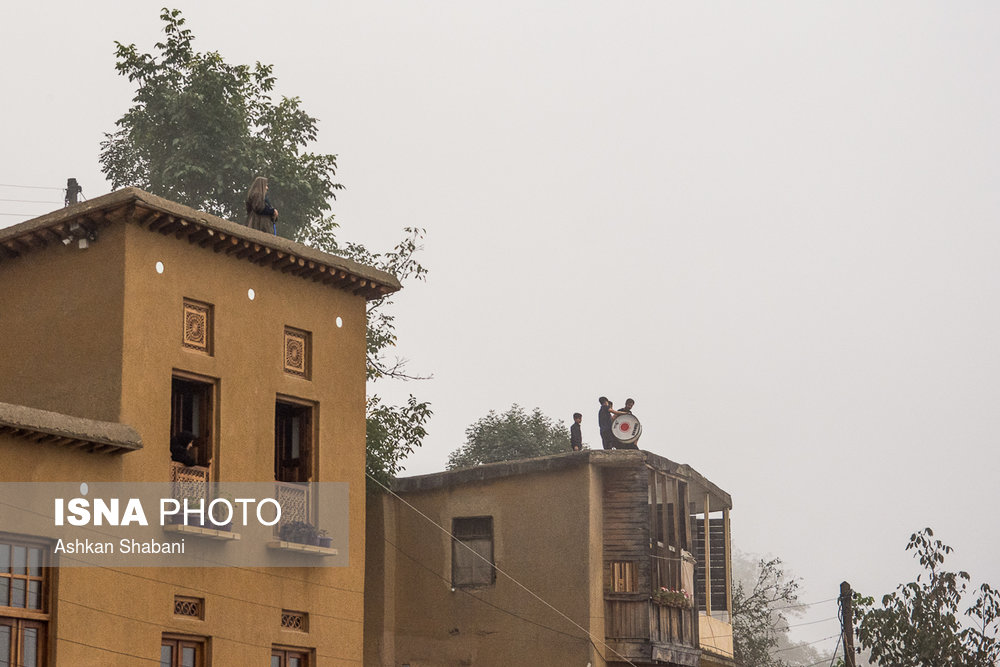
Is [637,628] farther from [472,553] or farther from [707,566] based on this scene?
[707,566]

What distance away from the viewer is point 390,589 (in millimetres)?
28609

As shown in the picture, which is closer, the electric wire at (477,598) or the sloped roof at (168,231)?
the sloped roof at (168,231)

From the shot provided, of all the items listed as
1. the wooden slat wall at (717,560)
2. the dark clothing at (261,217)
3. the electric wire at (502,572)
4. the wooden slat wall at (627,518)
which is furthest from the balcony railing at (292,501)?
the wooden slat wall at (717,560)

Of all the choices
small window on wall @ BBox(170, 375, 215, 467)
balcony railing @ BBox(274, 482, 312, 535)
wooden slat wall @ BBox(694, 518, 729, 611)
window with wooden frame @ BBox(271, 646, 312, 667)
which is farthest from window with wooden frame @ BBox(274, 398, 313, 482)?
wooden slat wall @ BBox(694, 518, 729, 611)

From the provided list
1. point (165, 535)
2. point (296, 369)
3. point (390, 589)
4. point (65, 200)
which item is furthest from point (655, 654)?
point (65, 200)

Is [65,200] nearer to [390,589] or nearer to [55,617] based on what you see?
[390,589]

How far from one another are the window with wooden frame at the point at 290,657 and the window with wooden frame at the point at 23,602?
4.20 m

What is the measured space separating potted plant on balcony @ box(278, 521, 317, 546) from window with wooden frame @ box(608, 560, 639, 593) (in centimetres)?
786

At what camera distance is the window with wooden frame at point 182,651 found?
747 inches

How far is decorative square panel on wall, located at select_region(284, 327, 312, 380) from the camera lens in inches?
866

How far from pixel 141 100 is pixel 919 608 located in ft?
74.9

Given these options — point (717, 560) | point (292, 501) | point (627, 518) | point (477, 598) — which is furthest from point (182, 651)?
point (717, 560)

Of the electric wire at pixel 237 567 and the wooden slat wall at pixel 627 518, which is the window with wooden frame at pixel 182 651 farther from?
the wooden slat wall at pixel 627 518

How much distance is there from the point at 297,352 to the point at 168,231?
3092 mm
